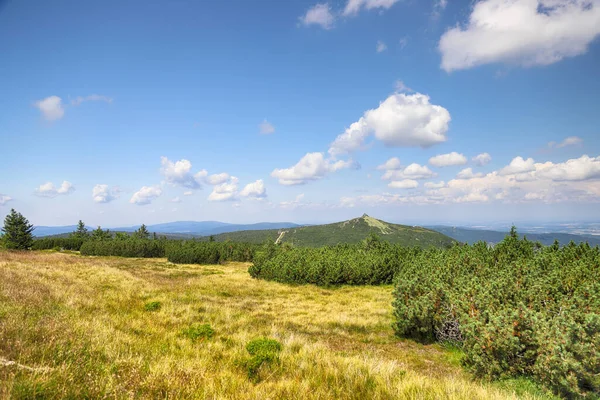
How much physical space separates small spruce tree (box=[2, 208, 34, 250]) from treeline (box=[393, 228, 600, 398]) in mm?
101401

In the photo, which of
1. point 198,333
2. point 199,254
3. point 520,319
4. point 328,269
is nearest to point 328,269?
point 328,269

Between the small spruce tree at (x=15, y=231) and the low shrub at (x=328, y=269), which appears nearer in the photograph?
→ the low shrub at (x=328, y=269)

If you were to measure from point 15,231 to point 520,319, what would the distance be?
107496 mm

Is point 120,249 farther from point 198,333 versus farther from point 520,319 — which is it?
point 520,319

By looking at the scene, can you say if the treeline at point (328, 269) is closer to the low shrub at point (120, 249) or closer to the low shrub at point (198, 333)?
the low shrub at point (198, 333)

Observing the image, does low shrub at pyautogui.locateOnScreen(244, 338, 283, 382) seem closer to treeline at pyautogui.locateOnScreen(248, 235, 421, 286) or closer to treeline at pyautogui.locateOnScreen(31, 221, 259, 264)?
treeline at pyautogui.locateOnScreen(248, 235, 421, 286)

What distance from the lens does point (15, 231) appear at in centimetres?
7600

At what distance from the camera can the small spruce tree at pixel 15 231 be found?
7494 centimetres

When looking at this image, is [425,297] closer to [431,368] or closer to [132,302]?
[431,368]

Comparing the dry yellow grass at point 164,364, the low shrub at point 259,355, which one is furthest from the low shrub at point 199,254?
the low shrub at point 259,355

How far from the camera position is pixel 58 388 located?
3801mm

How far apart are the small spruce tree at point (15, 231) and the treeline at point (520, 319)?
101401 millimetres

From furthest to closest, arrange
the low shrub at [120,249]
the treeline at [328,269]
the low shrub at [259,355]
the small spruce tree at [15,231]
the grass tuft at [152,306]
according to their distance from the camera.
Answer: the low shrub at [120,249], the small spruce tree at [15,231], the treeline at [328,269], the grass tuft at [152,306], the low shrub at [259,355]

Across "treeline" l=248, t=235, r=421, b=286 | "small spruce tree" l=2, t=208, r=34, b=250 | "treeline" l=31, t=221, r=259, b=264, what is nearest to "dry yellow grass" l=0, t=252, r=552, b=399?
"treeline" l=248, t=235, r=421, b=286
